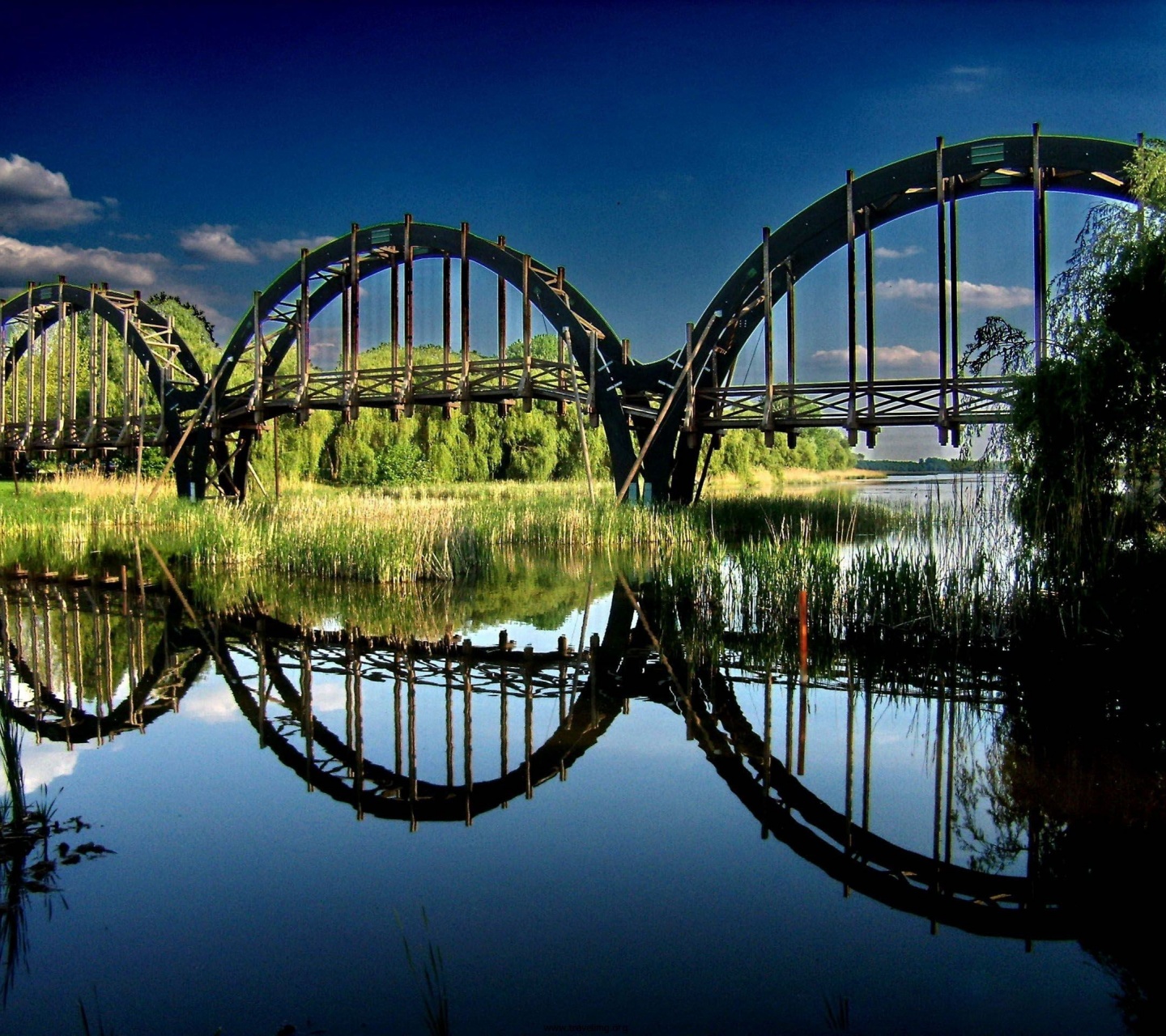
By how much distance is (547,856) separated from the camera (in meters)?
4.75

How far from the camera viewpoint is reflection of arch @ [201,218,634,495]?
20922 millimetres

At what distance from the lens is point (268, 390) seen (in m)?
25.8

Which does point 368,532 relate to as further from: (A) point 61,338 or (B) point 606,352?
(A) point 61,338

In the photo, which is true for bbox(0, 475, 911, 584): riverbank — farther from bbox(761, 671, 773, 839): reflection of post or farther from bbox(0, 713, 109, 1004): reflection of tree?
bbox(0, 713, 109, 1004): reflection of tree

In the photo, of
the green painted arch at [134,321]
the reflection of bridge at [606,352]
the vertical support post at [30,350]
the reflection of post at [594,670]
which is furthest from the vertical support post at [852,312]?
the vertical support post at [30,350]

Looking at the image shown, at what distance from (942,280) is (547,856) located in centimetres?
1458

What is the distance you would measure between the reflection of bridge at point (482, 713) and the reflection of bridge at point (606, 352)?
15.6ft

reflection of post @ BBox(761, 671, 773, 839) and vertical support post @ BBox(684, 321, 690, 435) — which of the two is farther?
vertical support post @ BBox(684, 321, 690, 435)

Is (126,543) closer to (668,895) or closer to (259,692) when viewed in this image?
(259,692)

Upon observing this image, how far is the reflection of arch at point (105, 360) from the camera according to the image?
27891 millimetres

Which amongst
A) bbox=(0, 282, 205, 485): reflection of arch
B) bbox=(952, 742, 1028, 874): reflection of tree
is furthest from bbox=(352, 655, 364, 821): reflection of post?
bbox=(0, 282, 205, 485): reflection of arch

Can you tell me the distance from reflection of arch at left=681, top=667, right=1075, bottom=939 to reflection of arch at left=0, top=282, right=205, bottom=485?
2482 cm

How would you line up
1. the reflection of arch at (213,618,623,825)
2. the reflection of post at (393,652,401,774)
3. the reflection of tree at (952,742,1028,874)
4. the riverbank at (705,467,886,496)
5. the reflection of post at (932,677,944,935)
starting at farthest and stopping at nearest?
1. the riverbank at (705,467,886,496)
2. the reflection of post at (393,652,401,774)
3. the reflection of arch at (213,618,623,825)
4. the reflection of tree at (952,742,1028,874)
5. the reflection of post at (932,677,944,935)

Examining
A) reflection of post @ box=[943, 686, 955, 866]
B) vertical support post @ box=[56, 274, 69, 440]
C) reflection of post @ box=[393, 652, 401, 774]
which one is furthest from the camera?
vertical support post @ box=[56, 274, 69, 440]
